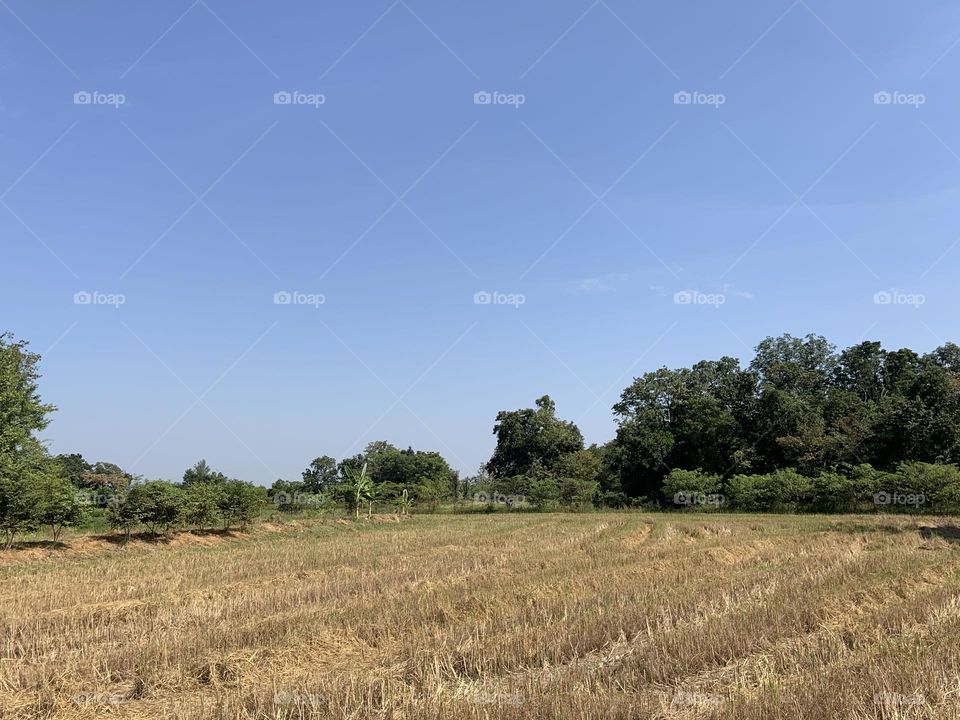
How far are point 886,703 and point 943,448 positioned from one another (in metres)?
51.4

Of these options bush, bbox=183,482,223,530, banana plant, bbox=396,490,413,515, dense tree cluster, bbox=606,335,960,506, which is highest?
dense tree cluster, bbox=606,335,960,506

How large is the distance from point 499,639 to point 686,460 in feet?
187

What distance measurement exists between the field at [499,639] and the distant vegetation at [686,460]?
9.95 metres

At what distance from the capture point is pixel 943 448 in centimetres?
4669

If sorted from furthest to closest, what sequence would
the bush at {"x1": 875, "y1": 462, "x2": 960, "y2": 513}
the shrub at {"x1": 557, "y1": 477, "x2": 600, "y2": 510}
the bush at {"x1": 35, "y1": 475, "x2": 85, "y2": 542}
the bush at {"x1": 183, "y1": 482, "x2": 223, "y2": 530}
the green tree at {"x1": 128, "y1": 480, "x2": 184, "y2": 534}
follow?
the shrub at {"x1": 557, "y1": 477, "x2": 600, "y2": 510} → the bush at {"x1": 875, "y1": 462, "x2": 960, "y2": 513} → the bush at {"x1": 183, "y1": 482, "x2": 223, "y2": 530} → the green tree at {"x1": 128, "y1": 480, "x2": 184, "y2": 534} → the bush at {"x1": 35, "y1": 475, "x2": 85, "y2": 542}

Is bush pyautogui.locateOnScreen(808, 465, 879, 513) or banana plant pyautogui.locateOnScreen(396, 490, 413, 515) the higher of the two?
bush pyautogui.locateOnScreen(808, 465, 879, 513)

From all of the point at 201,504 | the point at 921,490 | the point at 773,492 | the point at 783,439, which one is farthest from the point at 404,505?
the point at 921,490

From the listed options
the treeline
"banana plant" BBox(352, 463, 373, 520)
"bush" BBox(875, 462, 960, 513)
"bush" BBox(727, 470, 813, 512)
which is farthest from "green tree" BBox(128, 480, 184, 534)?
"bush" BBox(875, 462, 960, 513)

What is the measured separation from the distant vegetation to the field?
32.6ft

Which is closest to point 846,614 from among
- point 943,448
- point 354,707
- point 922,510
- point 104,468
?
point 354,707

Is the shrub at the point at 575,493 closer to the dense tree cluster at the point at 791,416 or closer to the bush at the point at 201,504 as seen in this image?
the dense tree cluster at the point at 791,416

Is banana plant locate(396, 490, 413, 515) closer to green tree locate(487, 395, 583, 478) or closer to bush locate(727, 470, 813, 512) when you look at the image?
bush locate(727, 470, 813, 512)

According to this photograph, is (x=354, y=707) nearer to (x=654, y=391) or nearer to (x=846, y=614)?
(x=846, y=614)

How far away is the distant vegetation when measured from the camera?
27.6 meters
